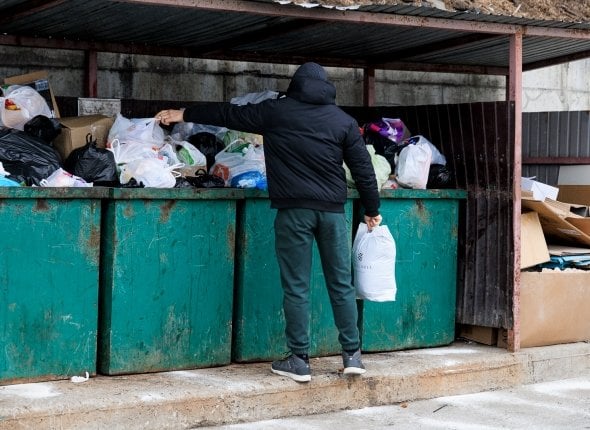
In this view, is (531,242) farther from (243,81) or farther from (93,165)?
(93,165)

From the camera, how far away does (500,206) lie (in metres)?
6.97

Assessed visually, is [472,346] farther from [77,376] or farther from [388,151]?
[77,376]

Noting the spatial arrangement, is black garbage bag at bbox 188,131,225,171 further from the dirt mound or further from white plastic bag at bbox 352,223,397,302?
the dirt mound

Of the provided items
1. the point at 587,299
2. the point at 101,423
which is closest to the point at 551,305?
the point at 587,299

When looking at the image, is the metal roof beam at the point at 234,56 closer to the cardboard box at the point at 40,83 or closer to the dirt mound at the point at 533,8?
the cardboard box at the point at 40,83

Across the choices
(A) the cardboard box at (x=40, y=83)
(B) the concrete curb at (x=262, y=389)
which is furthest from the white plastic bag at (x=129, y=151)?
(B) the concrete curb at (x=262, y=389)

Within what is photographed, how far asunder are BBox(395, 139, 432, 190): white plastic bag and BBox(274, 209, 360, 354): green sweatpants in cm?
95

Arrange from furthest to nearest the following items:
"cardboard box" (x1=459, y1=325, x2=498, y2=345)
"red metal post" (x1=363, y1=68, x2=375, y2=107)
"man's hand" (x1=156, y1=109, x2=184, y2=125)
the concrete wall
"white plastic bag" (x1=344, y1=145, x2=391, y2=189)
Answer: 1. "red metal post" (x1=363, y1=68, x2=375, y2=107)
2. the concrete wall
3. "cardboard box" (x1=459, y1=325, x2=498, y2=345)
4. "white plastic bag" (x1=344, y1=145, x2=391, y2=189)
5. "man's hand" (x1=156, y1=109, x2=184, y2=125)

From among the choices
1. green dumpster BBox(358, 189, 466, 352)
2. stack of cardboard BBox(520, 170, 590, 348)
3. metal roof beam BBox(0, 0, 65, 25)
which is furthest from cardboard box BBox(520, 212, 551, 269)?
metal roof beam BBox(0, 0, 65, 25)

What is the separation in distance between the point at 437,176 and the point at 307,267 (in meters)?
1.58

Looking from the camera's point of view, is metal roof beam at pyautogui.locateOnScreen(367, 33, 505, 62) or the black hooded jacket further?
metal roof beam at pyautogui.locateOnScreen(367, 33, 505, 62)

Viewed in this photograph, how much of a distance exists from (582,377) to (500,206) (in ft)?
4.45

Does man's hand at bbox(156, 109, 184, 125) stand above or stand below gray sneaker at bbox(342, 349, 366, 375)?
above

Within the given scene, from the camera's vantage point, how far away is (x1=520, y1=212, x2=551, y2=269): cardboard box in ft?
23.3
